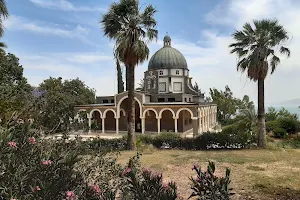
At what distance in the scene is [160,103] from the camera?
1288 inches

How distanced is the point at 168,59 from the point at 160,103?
1048 cm

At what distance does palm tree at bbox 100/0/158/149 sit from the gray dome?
73.7ft

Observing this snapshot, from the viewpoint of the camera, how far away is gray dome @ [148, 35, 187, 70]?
131 feet

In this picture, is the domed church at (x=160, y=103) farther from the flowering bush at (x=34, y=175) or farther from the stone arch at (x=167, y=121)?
the flowering bush at (x=34, y=175)

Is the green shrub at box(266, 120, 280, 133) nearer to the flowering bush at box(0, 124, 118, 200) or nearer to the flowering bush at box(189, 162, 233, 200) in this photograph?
the flowering bush at box(189, 162, 233, 200)

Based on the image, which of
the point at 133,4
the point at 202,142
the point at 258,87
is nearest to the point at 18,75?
the point at 133,4

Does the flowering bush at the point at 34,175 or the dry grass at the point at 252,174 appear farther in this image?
the dry grass at the point at 252,174

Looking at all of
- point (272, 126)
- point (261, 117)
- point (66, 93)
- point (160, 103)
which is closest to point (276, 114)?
point (272, 126)

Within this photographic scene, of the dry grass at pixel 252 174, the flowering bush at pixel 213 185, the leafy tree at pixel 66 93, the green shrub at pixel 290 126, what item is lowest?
the dry grass at pixel 252 174

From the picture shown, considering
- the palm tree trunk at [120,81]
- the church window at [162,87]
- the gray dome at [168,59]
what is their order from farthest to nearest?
the gray dome at [168,59]
the church window at [162,87]
the palm tree trunk at [120,81]

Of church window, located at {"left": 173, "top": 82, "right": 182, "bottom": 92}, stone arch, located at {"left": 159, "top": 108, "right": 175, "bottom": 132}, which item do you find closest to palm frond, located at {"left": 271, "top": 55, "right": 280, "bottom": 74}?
stone arch, located at {"left": 159, "top": 108, "right": 175, "bottom": 132}

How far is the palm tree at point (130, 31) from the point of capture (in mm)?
16781

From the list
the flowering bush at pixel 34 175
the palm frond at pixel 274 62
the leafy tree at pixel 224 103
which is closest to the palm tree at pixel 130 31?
the palm frond at pixel 274 62

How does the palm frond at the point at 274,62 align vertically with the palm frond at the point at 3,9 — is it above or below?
below
